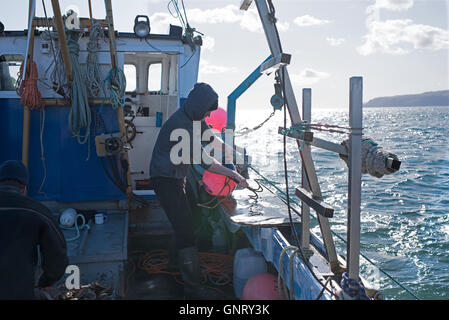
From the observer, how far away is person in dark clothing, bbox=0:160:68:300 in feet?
7.25

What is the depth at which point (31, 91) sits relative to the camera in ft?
16.0

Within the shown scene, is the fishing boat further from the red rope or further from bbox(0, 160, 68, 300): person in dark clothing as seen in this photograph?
bbox(0, 160, 68, 300): person in dark clothing

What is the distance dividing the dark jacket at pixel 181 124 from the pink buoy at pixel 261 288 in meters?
1.20

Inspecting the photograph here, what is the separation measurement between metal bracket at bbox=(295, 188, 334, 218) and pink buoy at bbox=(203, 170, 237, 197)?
152 centimetres

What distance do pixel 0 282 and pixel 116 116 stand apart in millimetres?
3513

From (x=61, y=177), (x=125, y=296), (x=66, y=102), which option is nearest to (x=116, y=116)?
(x=66, y=102)

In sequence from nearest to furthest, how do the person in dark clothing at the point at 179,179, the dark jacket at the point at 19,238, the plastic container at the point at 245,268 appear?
1. the dark jacket at the point at 19,238
2. the person in dark clothing at the point at 179,179
3. the plastic container at the point at 245,268

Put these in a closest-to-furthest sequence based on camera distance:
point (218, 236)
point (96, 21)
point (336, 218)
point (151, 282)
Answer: point (151, 282)
point (218, 236)
point (96, 21)
point (336, 218)

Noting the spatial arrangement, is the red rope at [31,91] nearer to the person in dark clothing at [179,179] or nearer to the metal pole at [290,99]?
the person in dark clothing at [179,179]

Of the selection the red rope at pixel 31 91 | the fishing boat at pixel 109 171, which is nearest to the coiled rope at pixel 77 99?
the fishing boat at pixel 109 171

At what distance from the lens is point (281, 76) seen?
281cm

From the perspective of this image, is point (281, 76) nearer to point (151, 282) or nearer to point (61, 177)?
point (151, 282)

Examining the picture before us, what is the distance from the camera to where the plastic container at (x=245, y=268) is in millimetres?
3820

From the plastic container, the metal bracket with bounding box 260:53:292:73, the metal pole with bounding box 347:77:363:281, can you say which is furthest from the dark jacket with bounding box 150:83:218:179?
the metal pole with bounding box 347:77:363:281
